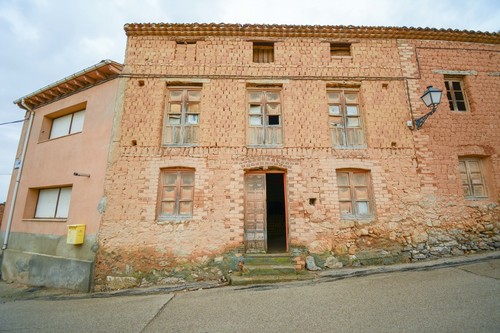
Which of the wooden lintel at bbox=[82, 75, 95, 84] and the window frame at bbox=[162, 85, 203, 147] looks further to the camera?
the wooden lintel at bbox=[82, 75, 95, 84]

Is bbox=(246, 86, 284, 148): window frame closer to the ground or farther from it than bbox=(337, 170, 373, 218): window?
farther from it

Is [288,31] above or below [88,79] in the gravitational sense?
above

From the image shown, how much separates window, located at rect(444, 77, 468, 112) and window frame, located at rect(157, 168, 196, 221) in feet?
30.3

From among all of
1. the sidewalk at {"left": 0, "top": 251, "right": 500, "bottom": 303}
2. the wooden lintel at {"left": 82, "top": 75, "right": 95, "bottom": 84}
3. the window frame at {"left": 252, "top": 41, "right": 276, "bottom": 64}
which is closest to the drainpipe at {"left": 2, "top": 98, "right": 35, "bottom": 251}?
the sidewalk at {"left": 0, "top": 251, "right": 500, "bottom": 303}

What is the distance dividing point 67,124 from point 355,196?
1075 centimetres

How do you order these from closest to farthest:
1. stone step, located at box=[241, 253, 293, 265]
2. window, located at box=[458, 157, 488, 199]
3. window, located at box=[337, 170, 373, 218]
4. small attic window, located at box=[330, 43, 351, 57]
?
stone step, located at box=[241, 253, 293, 265] → window, located at box=[337, 170, 373, 218] → window, located at box=[458, 157, 488, 199] → small attic window, located at box=[330, 43, 351, 57]

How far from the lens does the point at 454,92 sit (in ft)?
26.9

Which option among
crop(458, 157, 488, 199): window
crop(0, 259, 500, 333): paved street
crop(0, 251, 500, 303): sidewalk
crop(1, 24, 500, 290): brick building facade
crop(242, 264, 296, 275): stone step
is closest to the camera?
crop(0, 259, 500, 333): paved street

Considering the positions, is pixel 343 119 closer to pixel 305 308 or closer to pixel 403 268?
pixel 403 268

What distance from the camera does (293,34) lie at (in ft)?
26.6

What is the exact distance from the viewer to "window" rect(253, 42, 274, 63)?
27.1ft

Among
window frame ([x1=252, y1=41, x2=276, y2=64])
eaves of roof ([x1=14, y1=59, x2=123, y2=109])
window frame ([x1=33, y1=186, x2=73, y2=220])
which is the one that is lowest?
window frame ([x1=33, y1=186, x2=73, y2=220])

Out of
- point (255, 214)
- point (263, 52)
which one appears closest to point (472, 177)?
point (255, 214)

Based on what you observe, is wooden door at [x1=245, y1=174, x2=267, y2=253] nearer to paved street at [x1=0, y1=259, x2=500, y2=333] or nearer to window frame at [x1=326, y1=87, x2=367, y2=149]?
paved street at [x1=0, y1=259, x2=500, y2=333]
